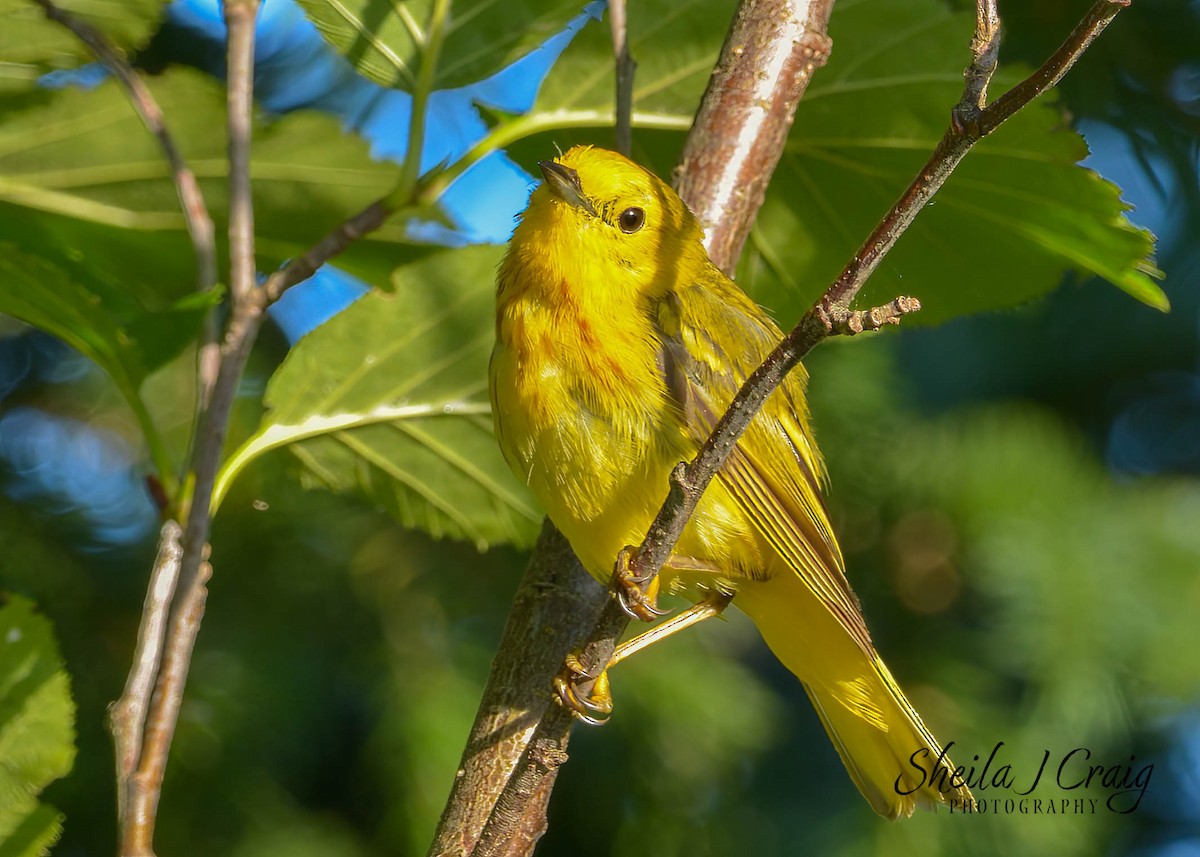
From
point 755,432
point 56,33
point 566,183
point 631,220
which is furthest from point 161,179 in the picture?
point 755,432

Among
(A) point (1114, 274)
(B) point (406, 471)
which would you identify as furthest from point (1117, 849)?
(B) point (406, 471)

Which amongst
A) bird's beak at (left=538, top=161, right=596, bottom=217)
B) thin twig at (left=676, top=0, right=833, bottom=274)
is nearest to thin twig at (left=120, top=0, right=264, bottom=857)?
bird's beak at (left=538, top=161, right=596, bottom=217)

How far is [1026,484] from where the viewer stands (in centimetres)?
308

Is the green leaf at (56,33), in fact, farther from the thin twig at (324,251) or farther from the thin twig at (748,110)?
the thin twig at (748,110)

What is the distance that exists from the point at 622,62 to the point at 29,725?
1.43m

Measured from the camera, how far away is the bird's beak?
7.73ft

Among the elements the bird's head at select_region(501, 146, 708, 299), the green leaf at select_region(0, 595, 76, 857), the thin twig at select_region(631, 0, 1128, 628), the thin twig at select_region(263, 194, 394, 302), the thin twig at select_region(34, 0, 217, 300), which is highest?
the thin twig at select_region(631, 0, 1128, 628)

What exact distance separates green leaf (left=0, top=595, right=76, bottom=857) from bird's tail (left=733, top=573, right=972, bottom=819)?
127 cm

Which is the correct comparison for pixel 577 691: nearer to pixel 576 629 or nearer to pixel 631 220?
pixel 576 629

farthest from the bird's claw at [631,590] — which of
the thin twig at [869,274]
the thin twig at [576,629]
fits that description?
the thin twig at [869,274]

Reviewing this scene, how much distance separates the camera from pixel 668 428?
2129 millimetres

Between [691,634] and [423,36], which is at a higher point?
[423,36]

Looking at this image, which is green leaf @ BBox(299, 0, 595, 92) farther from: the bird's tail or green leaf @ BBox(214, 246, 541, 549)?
the bird's tail

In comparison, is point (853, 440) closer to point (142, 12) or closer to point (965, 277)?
point (965, 277)
